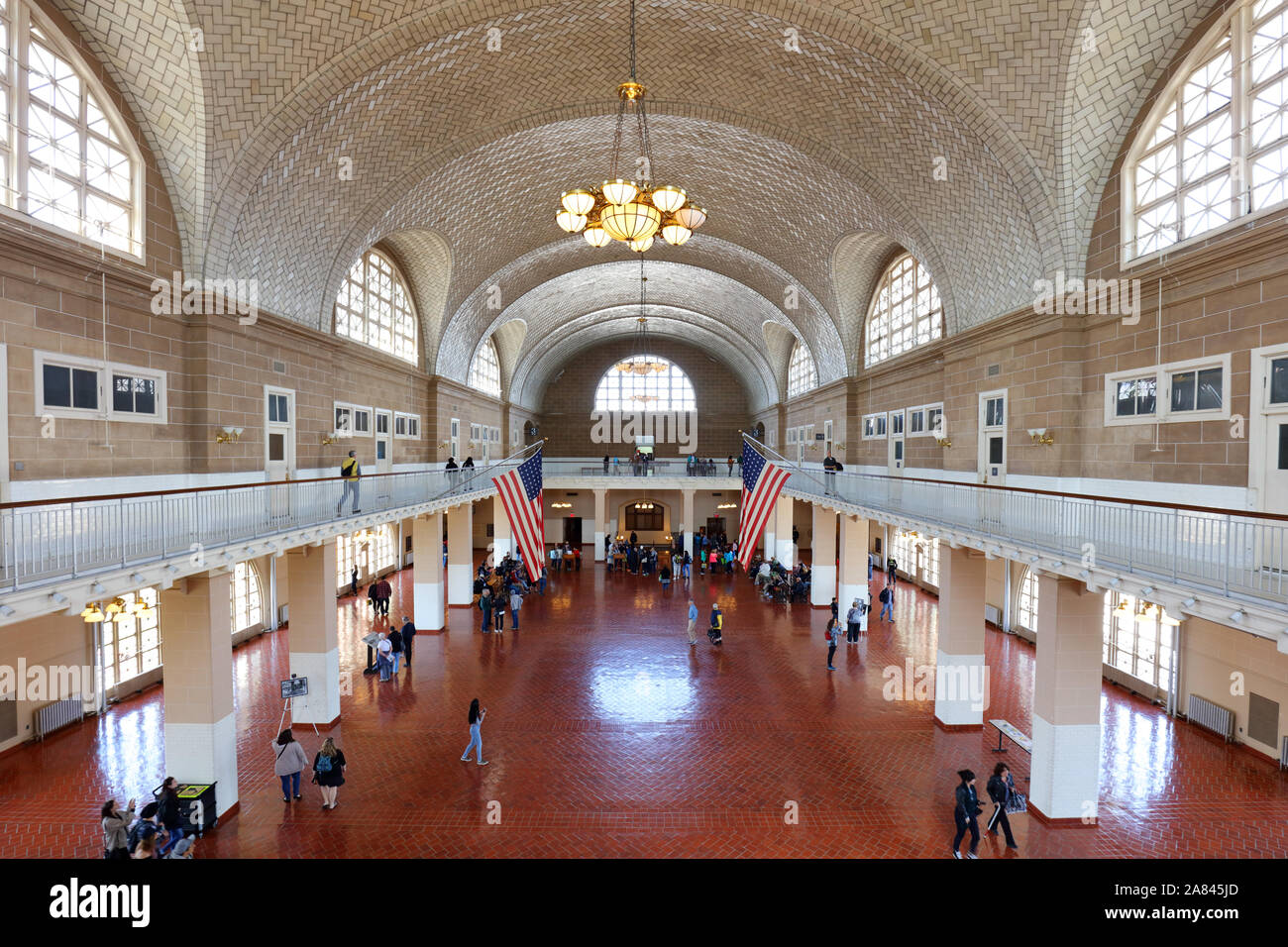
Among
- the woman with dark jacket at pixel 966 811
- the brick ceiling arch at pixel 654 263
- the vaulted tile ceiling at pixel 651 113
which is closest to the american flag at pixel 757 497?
the vaulted tile ceiling at pixel 651 113

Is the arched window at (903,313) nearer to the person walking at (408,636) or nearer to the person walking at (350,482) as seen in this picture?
the person walking at (350,482)

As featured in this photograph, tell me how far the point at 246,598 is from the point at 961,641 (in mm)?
16431

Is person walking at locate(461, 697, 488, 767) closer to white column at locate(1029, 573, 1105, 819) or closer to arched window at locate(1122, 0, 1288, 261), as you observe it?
white column at locate(1029, 573, 1105, 819)

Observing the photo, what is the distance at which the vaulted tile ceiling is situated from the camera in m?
9.37

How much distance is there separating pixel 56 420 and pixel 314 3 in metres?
7.06

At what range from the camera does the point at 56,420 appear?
7.89m

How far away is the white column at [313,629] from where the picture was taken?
11047mm

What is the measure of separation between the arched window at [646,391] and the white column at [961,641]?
31.8m

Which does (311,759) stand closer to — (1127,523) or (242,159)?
(242,159)

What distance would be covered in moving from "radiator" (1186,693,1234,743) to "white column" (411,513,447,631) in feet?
52.9

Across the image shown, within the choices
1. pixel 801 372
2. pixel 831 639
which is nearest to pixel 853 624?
pixel 831 639

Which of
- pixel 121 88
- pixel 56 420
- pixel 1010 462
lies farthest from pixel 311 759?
pixel 1010 462

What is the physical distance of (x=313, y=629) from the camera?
36.4ft

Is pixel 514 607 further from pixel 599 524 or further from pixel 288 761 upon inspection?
pixel 599 524
